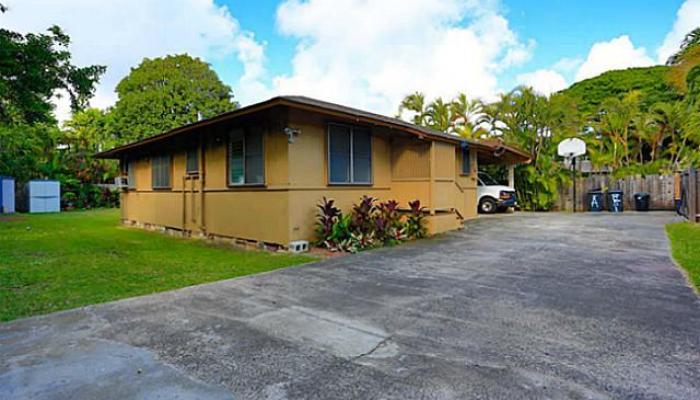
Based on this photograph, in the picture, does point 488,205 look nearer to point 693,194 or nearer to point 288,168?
point 693,194

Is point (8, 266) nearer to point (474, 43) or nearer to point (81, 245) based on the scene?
point (81, 245)

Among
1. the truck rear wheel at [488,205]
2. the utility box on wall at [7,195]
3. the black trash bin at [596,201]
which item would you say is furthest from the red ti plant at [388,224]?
the utility box on wall at [7,195]

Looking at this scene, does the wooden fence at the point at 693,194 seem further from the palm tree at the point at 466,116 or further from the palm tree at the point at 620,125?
the palm tree at the point at 466,116

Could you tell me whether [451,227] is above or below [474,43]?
below

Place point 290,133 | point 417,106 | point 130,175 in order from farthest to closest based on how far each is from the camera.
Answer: point 417,106
point 130,175
point 290,133

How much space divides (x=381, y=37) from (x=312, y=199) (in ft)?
29.3

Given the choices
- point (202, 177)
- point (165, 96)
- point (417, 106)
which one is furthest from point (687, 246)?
point (165, 96)

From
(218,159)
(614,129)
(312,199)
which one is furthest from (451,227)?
(614,129)

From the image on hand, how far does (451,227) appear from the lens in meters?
10.4

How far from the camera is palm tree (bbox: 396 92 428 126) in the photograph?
2089 centimetres

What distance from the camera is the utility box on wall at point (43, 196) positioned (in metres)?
19.1

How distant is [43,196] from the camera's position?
19.4 metres

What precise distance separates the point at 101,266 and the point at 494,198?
13720mm

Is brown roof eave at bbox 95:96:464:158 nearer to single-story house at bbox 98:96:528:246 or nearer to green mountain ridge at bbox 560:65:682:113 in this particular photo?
single-story house at bbox 98:96:528:246
